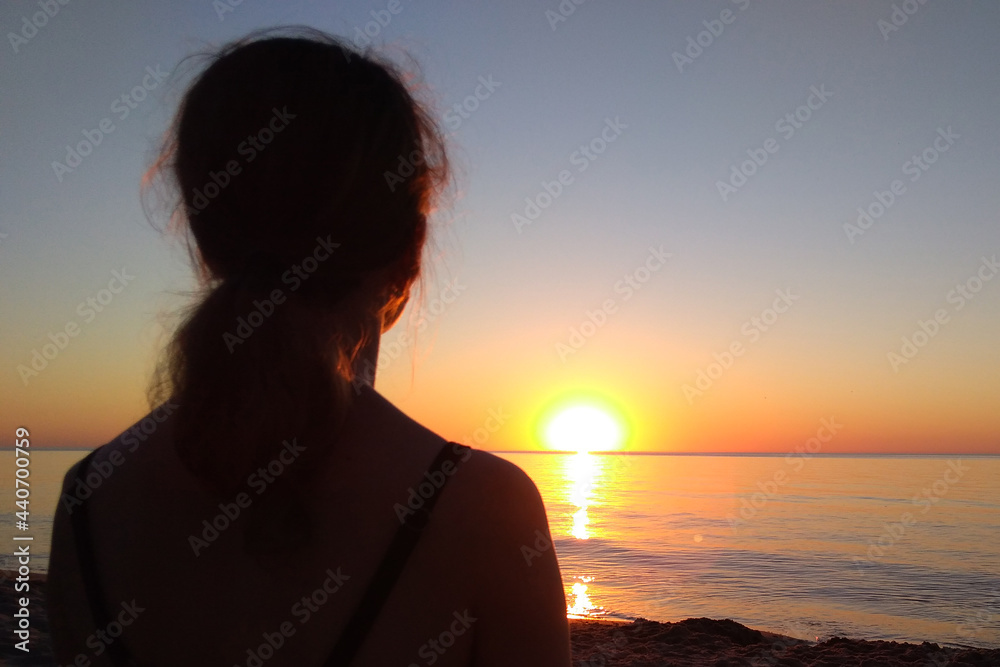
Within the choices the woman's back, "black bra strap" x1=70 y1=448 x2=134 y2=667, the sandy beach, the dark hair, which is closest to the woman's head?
the dark hair

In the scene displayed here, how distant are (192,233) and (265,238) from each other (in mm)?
179

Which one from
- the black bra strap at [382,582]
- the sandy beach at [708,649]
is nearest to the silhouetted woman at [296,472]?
the black bra strap at [382,582]

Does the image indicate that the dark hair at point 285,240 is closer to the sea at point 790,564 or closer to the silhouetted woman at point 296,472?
the silhouetted woman at point 296,472

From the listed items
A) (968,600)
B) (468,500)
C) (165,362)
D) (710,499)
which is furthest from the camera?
(710,499)

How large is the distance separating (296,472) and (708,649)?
8.18m

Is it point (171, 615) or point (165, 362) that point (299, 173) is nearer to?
point (165, 362)

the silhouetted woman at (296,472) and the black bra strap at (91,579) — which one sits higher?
the silhouetted woman at (296,472)

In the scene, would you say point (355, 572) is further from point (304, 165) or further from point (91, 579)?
point (304, 165)

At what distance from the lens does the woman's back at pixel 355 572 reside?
82cm

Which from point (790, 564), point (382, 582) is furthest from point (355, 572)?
point (790, 564)

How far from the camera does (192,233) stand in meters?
1.01

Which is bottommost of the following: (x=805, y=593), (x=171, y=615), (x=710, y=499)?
(x=171, y=615)

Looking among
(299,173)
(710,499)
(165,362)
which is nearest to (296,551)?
(165,362)

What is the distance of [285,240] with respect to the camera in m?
0.90
